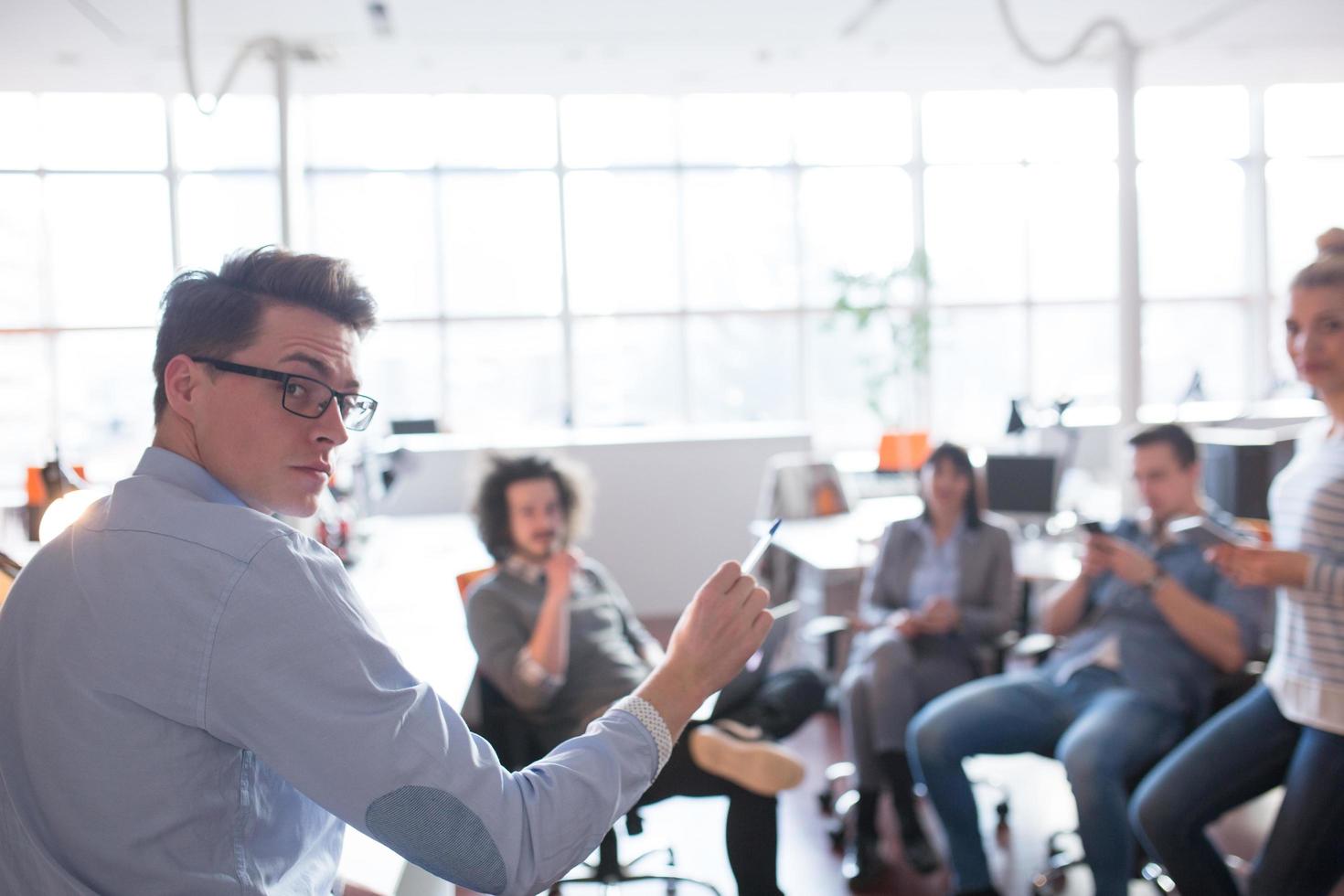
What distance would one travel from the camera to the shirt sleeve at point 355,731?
92 centimetres

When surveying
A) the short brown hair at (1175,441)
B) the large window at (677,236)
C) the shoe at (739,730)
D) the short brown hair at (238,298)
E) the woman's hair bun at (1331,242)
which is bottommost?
the shoe at (739,730)

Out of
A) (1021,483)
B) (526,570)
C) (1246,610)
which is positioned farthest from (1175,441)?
(526,570)

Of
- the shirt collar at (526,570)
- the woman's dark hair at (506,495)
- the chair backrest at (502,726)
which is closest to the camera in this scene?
the chair backrest at (502,726)

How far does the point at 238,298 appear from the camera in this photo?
43.8 inches

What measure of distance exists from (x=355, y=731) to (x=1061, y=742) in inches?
87.2

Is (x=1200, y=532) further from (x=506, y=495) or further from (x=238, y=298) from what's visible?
(x=238, y=298)

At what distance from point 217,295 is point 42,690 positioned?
16.5 inches

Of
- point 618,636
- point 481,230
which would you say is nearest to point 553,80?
point 481,230

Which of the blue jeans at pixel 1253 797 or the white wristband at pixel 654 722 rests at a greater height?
the white wristband at pixel 654 722

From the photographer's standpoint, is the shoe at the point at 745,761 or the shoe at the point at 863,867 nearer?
the shoe at the point at 745,761

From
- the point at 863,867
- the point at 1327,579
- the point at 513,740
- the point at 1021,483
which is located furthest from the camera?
the point at 1021,483

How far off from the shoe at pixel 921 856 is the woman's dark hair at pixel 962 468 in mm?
994

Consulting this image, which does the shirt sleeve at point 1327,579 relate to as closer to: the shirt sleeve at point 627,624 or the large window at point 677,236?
the shirt sleeve at point 627,624

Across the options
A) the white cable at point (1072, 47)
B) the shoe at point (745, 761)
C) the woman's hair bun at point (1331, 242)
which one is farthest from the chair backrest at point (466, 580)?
the white cable at point (1072, 47)
